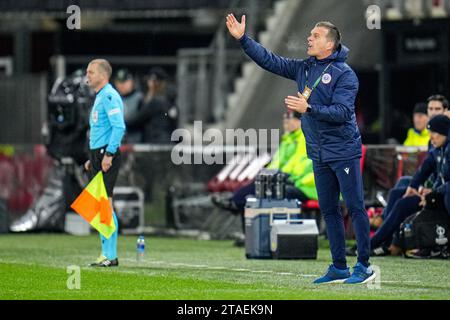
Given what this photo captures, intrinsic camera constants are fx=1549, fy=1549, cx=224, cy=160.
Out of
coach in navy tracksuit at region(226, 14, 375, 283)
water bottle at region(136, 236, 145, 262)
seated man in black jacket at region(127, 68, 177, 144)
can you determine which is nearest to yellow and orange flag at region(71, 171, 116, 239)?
water bottle at region(136, 236, 145, 262)

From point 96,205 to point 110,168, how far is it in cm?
45

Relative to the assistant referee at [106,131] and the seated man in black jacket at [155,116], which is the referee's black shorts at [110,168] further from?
the seated man in black jacket at [155,116]

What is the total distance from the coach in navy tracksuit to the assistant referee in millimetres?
2645

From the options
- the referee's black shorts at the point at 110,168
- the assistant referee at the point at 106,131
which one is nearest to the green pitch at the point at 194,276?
the assistant referee at the point at 106,131

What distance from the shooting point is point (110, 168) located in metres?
15.7

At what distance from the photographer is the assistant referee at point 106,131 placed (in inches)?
616

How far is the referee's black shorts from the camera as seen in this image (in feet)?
51.6

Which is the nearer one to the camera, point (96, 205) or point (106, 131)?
point (96, 205)

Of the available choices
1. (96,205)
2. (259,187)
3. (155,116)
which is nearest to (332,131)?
(96,205)

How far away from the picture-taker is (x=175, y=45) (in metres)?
32.1

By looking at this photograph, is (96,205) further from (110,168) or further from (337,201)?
(337,201)

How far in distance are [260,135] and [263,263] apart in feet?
34.2

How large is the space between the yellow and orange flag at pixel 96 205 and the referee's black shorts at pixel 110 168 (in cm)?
16

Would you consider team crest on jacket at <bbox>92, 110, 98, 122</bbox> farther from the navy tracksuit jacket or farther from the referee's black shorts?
the navy tracksuit jacket
